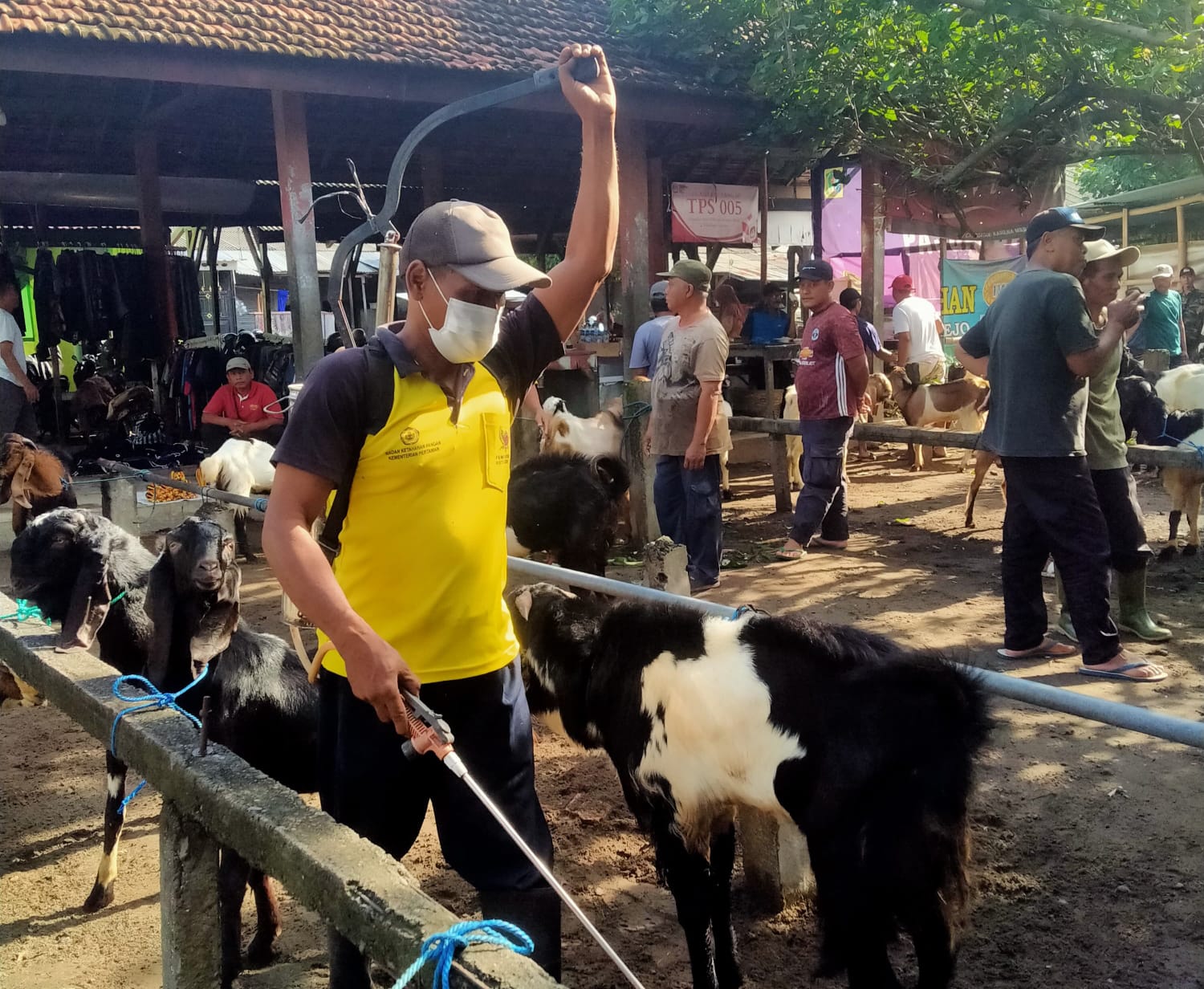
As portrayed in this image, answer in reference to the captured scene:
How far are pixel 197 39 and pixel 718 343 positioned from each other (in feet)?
18.1

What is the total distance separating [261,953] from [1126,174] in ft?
115

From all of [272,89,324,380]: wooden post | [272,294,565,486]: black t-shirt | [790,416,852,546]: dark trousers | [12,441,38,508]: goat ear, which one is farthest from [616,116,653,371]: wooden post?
[272,294,565,486]: black t-shirt

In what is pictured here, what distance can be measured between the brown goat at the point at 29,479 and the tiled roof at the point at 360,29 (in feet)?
14.0

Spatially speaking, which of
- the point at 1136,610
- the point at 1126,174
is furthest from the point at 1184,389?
the point at 1126,174

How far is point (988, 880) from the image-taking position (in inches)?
136

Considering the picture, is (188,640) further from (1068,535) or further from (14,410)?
(14,410)

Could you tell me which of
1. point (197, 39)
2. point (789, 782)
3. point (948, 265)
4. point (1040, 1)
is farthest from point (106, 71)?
point (948, 265)

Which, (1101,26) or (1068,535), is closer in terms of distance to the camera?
(1068,535)

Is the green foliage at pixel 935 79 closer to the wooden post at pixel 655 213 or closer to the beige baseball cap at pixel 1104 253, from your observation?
the wooden post at pixel 655 213

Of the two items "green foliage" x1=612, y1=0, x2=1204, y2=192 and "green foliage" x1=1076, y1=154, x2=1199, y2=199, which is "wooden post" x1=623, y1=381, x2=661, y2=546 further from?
"green foliage" x1=1076, y1=154, x2=1199, y2=199

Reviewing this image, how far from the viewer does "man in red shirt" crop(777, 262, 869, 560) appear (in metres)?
7.51

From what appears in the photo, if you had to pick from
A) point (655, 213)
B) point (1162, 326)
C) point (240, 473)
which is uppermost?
point (655, 213)

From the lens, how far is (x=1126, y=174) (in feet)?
104

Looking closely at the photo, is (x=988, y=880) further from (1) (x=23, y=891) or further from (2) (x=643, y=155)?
(2) (x=643, y=155)
